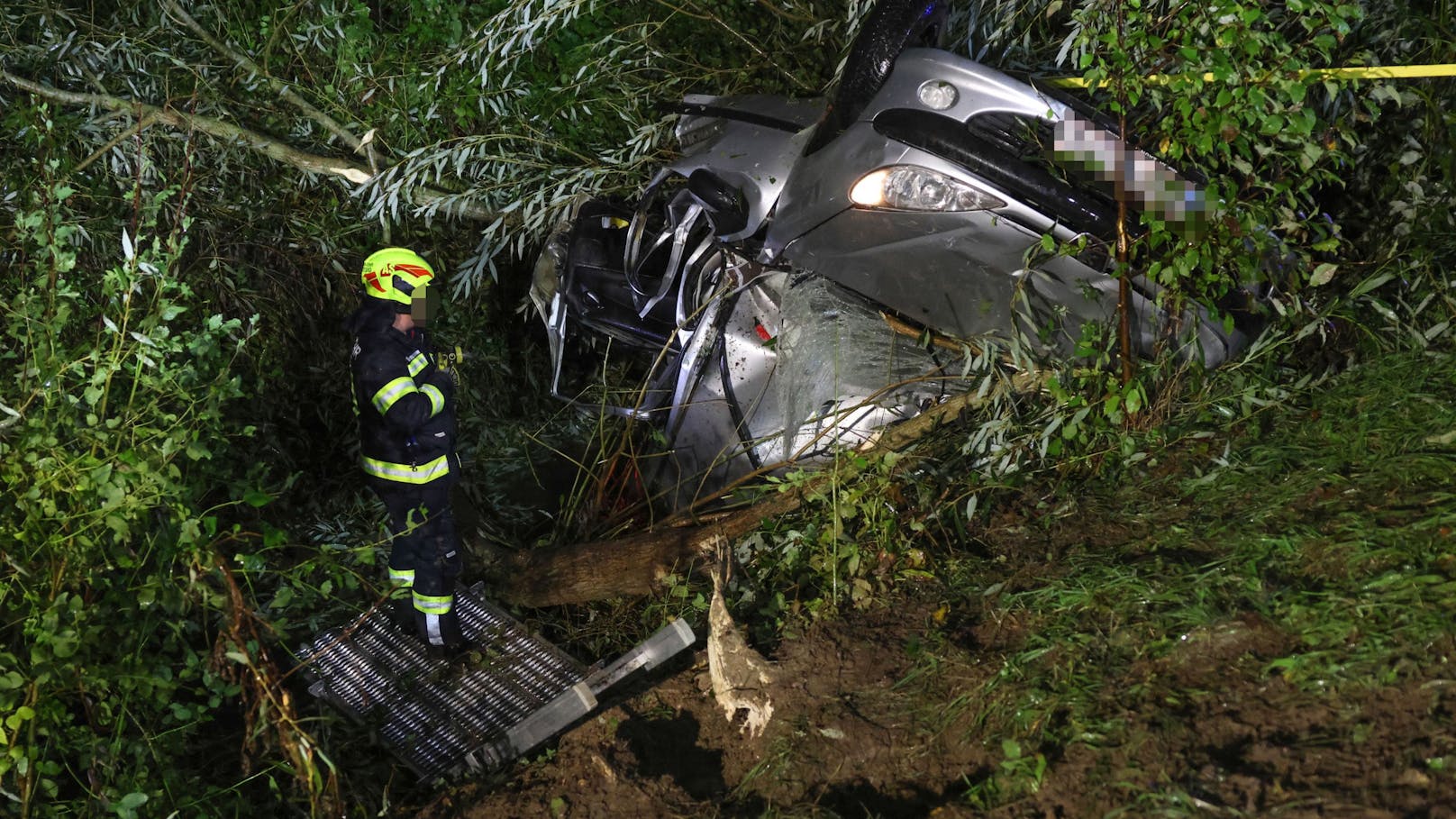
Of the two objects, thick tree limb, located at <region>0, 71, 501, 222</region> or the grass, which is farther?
thick tree limb, located at <region>0, 71, 501, 222</region>

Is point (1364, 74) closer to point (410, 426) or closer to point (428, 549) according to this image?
point (410, 426)

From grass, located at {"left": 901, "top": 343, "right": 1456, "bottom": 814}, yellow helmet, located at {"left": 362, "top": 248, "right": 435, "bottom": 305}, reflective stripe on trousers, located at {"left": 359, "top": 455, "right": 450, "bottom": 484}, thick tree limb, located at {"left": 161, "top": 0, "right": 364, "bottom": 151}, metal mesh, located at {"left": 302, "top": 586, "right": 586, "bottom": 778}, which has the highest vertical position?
grass, located at {"left": 901, "top": 343, "right": 1456, "bottom": 814}

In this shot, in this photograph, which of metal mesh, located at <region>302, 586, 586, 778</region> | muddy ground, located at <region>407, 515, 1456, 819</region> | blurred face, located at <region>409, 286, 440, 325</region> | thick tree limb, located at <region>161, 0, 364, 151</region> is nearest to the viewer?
muddy ground, located at <region>407, 515, 1456, 819</region>

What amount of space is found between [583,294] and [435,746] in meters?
2.07

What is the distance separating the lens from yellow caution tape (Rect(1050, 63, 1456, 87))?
129 inches

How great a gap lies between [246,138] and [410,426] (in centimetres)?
274

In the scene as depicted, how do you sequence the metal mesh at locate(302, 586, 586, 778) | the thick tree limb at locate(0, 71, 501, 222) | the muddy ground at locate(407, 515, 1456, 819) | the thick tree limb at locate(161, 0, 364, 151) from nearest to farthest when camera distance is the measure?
A: the muddy ground at locate(407, 515, 1456, 819), the metal mesh at locate(302, 586, 586, 778), the thick tree limb at locate(0, 71, 501, 222), the thick tree limb at locate(161, 0, 364, 151)

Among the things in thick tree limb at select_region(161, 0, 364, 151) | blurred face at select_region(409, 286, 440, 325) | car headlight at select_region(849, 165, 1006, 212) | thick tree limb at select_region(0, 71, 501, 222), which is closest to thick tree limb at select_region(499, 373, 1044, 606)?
car headlight at select_region(849, 165, 1006, 212)

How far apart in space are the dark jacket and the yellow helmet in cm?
5

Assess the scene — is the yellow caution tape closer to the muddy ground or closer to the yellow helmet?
the muddy ground

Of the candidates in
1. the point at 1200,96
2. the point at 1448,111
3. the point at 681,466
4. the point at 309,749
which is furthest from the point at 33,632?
the point at 1448,111

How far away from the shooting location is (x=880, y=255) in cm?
392

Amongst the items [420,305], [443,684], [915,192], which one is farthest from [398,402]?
[915,192]

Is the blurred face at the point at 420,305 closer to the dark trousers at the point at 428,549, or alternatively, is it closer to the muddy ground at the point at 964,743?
the dark trousers at the point at 428,549
